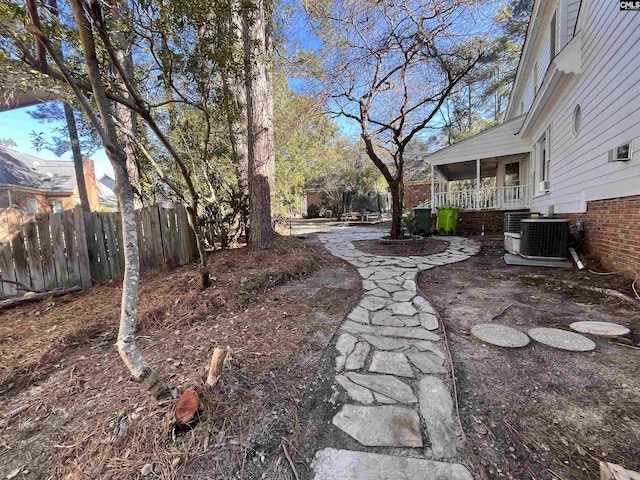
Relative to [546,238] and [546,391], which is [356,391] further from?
[546,238]

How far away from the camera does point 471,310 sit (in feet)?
9.60

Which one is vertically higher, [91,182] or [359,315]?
[91,182]

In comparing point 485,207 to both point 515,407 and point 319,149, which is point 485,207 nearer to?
point 319,149

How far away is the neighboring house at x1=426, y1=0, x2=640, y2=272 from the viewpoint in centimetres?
329

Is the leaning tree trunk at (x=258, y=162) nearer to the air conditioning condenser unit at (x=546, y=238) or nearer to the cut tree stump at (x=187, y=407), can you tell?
the cut tree stump at (x=187, y=407)

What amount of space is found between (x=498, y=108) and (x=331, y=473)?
23.2 metres

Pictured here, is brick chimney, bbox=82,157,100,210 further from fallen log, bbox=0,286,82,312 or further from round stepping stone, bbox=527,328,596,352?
round stepping stone, bbox=527,328,596,352

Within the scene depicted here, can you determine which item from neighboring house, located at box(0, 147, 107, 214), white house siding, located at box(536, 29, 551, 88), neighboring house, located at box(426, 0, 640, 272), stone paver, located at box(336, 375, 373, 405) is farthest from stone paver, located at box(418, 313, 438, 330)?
neighboring house, located at box(0, 147, 107, 214)

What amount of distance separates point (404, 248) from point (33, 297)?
20.5 ft

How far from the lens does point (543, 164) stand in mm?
7637

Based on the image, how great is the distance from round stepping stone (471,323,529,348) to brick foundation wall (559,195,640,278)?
2.21 m

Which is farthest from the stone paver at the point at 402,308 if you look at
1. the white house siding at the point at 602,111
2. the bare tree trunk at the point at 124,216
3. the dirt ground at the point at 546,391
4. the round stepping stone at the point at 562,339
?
the white house siding at the point at 602,111

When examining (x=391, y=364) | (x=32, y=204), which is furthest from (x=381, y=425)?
(x=32, y=204)

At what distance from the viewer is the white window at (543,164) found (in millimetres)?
6836
